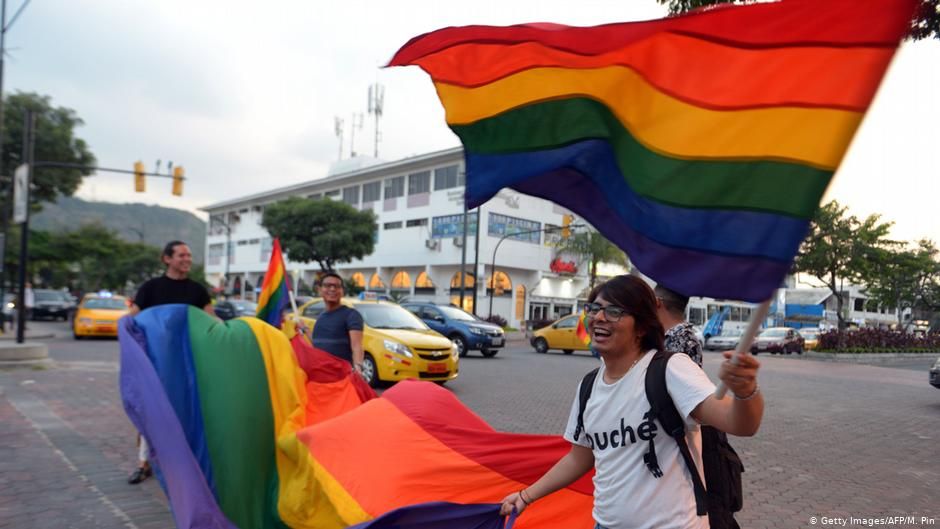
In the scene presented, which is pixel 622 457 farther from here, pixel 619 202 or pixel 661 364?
pixel 619 202

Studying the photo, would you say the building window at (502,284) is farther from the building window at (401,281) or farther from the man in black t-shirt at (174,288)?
the man in black t-shirt at (174,288)

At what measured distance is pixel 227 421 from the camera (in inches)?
162

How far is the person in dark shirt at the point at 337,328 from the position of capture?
608 centimetres

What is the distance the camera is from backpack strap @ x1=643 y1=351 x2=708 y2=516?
2059 mm

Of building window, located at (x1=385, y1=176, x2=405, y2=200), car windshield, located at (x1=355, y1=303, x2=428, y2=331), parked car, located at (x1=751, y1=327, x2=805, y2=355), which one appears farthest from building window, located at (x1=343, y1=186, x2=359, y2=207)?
car windshield, located at (x1=355, y1=303, x2=428, y2=331)

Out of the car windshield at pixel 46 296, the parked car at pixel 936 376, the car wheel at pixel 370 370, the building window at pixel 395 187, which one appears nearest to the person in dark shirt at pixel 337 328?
the car wheel at pixel 370 370

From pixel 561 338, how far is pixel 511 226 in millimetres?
21574

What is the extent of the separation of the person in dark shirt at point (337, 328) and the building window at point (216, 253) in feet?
238

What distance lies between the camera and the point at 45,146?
28125 mm

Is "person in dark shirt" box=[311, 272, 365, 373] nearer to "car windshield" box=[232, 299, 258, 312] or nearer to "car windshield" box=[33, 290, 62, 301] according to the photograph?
"car windshield" box=[232, 299, 258, 312]

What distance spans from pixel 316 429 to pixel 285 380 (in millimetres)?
756

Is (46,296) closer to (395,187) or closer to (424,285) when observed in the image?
(424,285)

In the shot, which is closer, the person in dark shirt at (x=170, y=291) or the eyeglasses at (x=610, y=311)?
the eyeglasses at (x=610, y=311)

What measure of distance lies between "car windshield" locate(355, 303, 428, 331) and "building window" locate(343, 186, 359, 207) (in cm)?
4160
